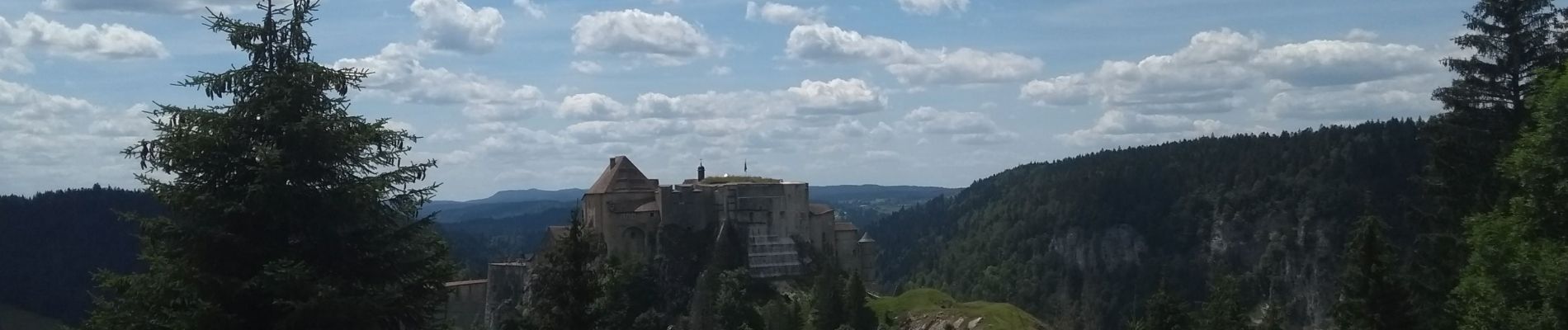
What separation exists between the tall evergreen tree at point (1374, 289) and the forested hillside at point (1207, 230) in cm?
10980

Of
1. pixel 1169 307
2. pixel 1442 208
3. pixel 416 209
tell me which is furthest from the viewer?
pixel 1169 307

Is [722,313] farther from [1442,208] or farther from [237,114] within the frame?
[237,114]

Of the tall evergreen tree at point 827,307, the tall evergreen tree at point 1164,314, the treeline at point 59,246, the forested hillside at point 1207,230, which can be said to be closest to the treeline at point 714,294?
the tall evergreen tree at point 827,307

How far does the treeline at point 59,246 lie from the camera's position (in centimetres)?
11350

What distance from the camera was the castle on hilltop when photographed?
74.6m

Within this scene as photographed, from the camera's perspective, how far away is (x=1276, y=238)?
542 ft

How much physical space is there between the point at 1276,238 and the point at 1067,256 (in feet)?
94.4

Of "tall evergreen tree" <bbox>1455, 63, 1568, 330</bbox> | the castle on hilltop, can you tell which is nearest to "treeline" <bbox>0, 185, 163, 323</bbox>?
the castle on hilltop

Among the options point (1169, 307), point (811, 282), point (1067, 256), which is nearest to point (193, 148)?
point (1169, 307)

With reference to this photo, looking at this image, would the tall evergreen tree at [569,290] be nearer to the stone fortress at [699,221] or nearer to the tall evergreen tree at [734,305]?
the tall evergreen tree at [734,305]

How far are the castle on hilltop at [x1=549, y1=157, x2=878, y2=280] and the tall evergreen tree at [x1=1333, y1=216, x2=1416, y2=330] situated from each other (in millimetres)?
42787

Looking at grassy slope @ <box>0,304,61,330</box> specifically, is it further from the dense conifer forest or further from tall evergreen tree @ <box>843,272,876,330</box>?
tall evergreen tree @ <box>843,272,876,330</box>

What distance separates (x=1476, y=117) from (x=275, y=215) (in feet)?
94.5

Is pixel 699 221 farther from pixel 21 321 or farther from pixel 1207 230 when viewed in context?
pixel 1207 230
